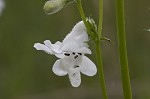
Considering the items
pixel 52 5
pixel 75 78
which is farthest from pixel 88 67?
pixel 52 5

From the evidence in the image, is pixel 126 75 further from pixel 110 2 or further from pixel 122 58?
pixel 110 2

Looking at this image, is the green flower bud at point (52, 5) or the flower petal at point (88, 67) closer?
the green flower bud at point (52, 5)

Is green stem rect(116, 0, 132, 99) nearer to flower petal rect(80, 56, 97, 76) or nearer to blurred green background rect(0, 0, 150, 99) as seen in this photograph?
flower petal rect(80, 56, 97, 76)

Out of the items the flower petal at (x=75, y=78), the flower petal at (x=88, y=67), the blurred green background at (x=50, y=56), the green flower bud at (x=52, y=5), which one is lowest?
the flower petal at (x=75, y=78)

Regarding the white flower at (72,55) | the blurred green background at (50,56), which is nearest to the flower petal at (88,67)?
the white flower at (72,55)

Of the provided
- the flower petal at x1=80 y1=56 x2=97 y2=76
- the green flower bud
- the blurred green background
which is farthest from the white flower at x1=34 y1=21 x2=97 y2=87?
the blurred green background

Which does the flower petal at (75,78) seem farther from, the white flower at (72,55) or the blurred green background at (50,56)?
the blurred green background at (50,56)

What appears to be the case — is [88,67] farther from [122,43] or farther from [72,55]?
[122,43]
